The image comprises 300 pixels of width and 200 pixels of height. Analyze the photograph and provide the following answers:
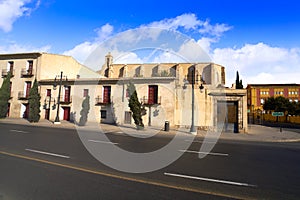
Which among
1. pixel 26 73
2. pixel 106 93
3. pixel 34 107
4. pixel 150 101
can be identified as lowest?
pixel 34 107

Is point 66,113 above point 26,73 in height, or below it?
below

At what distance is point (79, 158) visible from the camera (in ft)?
21.7

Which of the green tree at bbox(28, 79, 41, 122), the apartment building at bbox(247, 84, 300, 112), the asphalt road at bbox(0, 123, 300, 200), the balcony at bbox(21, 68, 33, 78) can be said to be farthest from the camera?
the apartment building at bbox(247, 84, 300, 112)

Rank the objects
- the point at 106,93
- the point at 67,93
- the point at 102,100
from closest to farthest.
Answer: the point at 102,100, the point at 106,93, the point at 67,93

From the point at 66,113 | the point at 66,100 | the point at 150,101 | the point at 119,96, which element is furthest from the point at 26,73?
the point at 150,101

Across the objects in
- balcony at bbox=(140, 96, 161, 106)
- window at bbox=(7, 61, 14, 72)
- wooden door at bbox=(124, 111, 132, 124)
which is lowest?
wooden door at bbox=(124, 111, 132, 124)

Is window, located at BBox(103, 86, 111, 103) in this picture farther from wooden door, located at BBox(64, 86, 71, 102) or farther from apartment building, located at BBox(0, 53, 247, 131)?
wooden door, located at BBox(64, 86, 71, 102)

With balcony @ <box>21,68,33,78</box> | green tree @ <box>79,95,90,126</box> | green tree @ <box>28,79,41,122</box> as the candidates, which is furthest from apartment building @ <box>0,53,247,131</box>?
green tree @ <box>28,79,41,122</box>

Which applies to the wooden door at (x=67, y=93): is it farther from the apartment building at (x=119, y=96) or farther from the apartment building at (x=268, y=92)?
the apartment building at (x=268, y=92)

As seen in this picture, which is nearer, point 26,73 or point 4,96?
point 4,96

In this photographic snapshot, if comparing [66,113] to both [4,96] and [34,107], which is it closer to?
[34,107]

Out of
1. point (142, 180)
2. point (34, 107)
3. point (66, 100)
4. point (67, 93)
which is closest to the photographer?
point (142, 180)

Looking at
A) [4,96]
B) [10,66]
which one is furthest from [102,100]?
[10,66]

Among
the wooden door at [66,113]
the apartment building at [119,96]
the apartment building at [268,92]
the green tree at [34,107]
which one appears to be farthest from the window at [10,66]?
the apartment building at [268,92]
